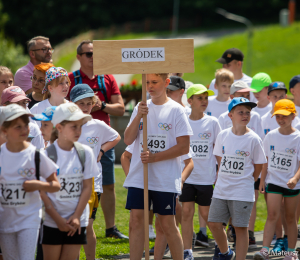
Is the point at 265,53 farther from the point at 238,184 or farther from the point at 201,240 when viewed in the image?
the point at 238,184

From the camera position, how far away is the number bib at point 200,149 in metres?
6.25

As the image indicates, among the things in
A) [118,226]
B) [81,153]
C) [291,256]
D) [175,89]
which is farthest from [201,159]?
[81,153]

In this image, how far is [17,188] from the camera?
3.97 m

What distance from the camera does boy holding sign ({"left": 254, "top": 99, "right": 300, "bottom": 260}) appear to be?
5.98 m

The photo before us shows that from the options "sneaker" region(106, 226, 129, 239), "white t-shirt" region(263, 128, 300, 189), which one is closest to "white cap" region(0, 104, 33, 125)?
"sneaker" region(106, 226, 129, 239)

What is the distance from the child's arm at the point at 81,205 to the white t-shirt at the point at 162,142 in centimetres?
84

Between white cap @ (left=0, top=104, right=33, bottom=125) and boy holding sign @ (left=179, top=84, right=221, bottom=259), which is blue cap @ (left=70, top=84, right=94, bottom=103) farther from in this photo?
boy holding sign @ (left=179, top=84, right=221, bottom=259)

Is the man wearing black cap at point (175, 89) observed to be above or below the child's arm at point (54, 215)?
above

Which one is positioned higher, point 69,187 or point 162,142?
point 162,142

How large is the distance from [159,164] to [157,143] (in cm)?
22

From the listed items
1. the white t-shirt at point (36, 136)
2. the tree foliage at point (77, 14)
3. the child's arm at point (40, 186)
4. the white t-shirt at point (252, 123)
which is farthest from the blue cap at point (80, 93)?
the tree foliage at point (77, 14)

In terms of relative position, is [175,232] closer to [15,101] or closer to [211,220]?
[211,220]

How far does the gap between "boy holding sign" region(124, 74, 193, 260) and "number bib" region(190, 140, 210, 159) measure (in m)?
1.25

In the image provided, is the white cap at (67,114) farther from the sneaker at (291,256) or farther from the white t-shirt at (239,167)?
the sneaker at (291,256)
